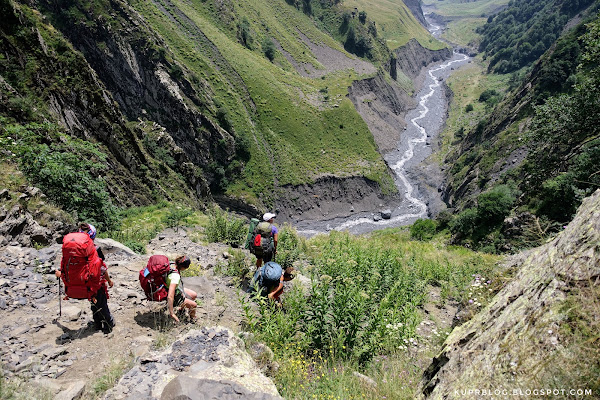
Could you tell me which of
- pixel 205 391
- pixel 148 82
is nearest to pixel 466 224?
Answer: pixel 205 391

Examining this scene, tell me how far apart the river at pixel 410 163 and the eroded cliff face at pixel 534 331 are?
30844mm

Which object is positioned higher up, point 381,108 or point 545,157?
point 545,157

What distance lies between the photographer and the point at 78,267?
5.87 m

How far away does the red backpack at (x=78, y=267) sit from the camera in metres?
5.79

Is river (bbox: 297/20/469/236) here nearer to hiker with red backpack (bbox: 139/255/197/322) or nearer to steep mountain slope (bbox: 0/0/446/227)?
steep mountain slope (bbox: 0/0/446/227)

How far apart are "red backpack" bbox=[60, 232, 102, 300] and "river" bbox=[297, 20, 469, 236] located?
100 ft

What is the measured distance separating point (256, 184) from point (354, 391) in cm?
5059

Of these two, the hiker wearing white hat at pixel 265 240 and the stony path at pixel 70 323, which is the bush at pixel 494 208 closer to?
the hiker wearing white hat at pixel 265 240

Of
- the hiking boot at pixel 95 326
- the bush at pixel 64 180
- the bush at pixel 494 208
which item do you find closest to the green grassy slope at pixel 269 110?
the bush at pixel 494 208

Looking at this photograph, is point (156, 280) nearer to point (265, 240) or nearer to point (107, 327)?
point (107, 327)

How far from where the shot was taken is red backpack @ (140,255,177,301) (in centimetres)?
675

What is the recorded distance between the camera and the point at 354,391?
4.88m

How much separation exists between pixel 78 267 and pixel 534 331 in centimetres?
715

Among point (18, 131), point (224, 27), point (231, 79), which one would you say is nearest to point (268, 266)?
point (18, 131)
